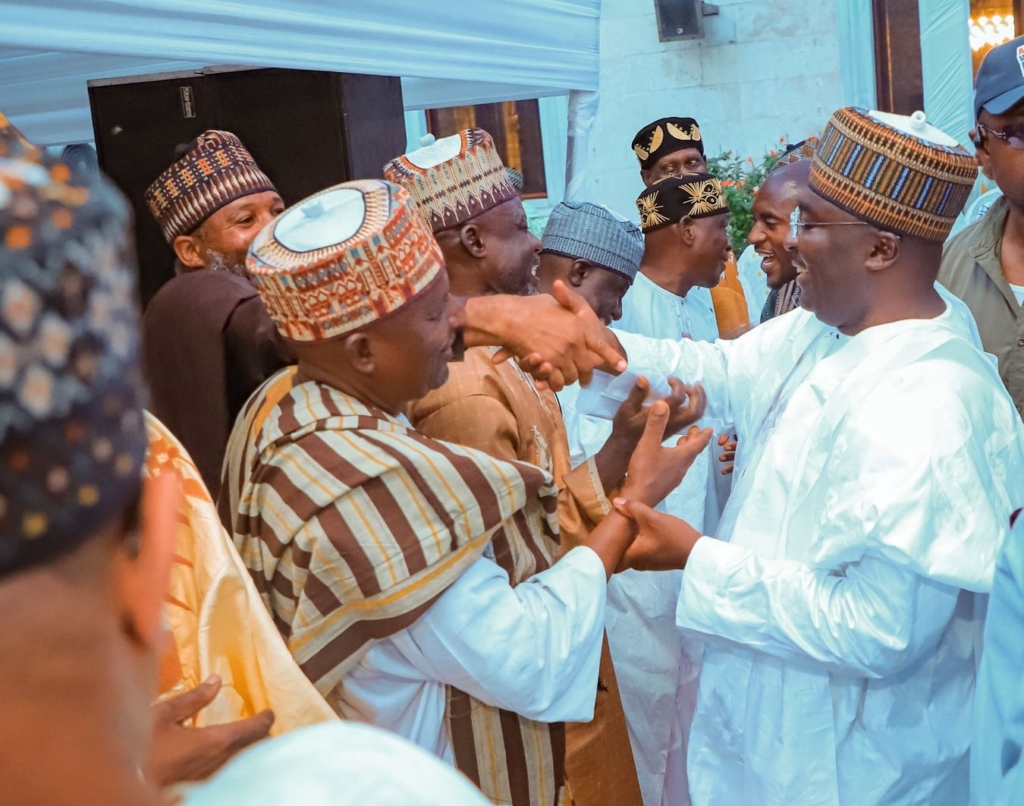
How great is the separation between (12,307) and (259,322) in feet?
7.25

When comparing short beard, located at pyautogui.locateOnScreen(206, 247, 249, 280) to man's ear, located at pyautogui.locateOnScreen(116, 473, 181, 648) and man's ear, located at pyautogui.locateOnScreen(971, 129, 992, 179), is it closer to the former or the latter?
man's ear, located at pyautogui.locateOnScreen(971, 129, 992, 179)

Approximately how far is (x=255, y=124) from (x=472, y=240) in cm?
135

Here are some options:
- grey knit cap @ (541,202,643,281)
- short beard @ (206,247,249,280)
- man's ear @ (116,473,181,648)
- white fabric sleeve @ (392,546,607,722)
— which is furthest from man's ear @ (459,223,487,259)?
man's ear @ (116,473,181,648)

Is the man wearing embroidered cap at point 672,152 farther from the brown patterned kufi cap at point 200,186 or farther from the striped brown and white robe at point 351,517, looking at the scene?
the striped brown and white robe at point 351,517

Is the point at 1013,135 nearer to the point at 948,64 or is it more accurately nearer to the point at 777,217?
the point at 777,217

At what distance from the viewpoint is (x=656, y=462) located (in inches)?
103

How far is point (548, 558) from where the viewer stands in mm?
2426

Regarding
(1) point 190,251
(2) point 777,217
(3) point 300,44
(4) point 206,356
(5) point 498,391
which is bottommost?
(2) point 777,217

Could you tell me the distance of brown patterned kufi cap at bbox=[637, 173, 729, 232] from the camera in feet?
17.7

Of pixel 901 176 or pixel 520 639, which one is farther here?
pixel 901 176

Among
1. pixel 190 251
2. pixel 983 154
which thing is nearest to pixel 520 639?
pixel 190 251

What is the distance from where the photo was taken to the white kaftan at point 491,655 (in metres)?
2.05

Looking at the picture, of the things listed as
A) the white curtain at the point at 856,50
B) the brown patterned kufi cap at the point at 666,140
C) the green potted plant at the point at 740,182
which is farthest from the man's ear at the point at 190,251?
the white curtain at the point at 856,50

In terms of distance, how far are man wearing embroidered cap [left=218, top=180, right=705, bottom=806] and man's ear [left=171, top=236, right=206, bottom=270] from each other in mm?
1230
